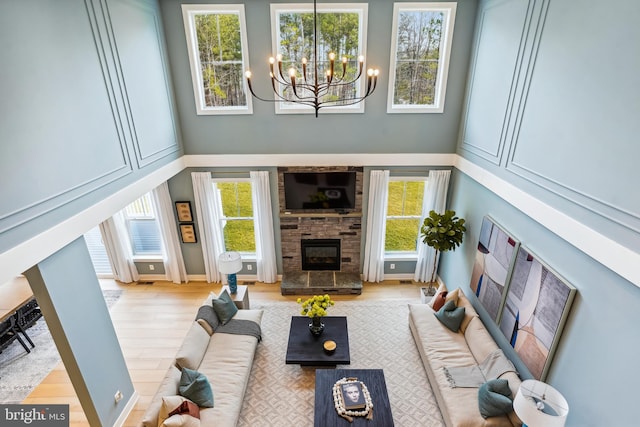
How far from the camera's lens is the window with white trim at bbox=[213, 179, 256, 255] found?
622 centimetres

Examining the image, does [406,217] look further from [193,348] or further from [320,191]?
[193,348]

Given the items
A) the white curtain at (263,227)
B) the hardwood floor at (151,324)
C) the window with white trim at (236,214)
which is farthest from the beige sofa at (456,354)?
the window with white trim at (236,214)

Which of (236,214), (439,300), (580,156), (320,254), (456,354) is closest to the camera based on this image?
(580,156)

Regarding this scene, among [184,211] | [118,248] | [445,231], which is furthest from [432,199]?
[118,248]

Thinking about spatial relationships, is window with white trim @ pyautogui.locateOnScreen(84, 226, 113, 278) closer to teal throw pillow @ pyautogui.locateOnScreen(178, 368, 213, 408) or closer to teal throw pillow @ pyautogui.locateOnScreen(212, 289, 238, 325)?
teal throw pillow @ pyautogui.locateOnScreen(212, 289, 238, 325)

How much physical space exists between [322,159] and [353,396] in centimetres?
375

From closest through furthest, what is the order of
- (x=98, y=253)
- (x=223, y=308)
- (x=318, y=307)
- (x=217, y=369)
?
(x=217, y=369) → (x=318, y=307) → (x=223, y=308) → (x=98, y=253)

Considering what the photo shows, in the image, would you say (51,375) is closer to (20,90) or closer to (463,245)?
(20,90)

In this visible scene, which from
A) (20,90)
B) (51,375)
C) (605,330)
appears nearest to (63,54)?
(20,90)

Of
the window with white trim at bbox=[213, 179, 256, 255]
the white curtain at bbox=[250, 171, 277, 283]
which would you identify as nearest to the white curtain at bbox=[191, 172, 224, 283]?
the window with white trim at bbox=[213, 179, 256, 255]

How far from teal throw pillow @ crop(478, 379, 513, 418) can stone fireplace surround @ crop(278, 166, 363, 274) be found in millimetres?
3330

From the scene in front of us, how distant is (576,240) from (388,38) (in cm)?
393

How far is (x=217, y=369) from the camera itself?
Result: 414 centimetres

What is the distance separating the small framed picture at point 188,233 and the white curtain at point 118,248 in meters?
1.13
